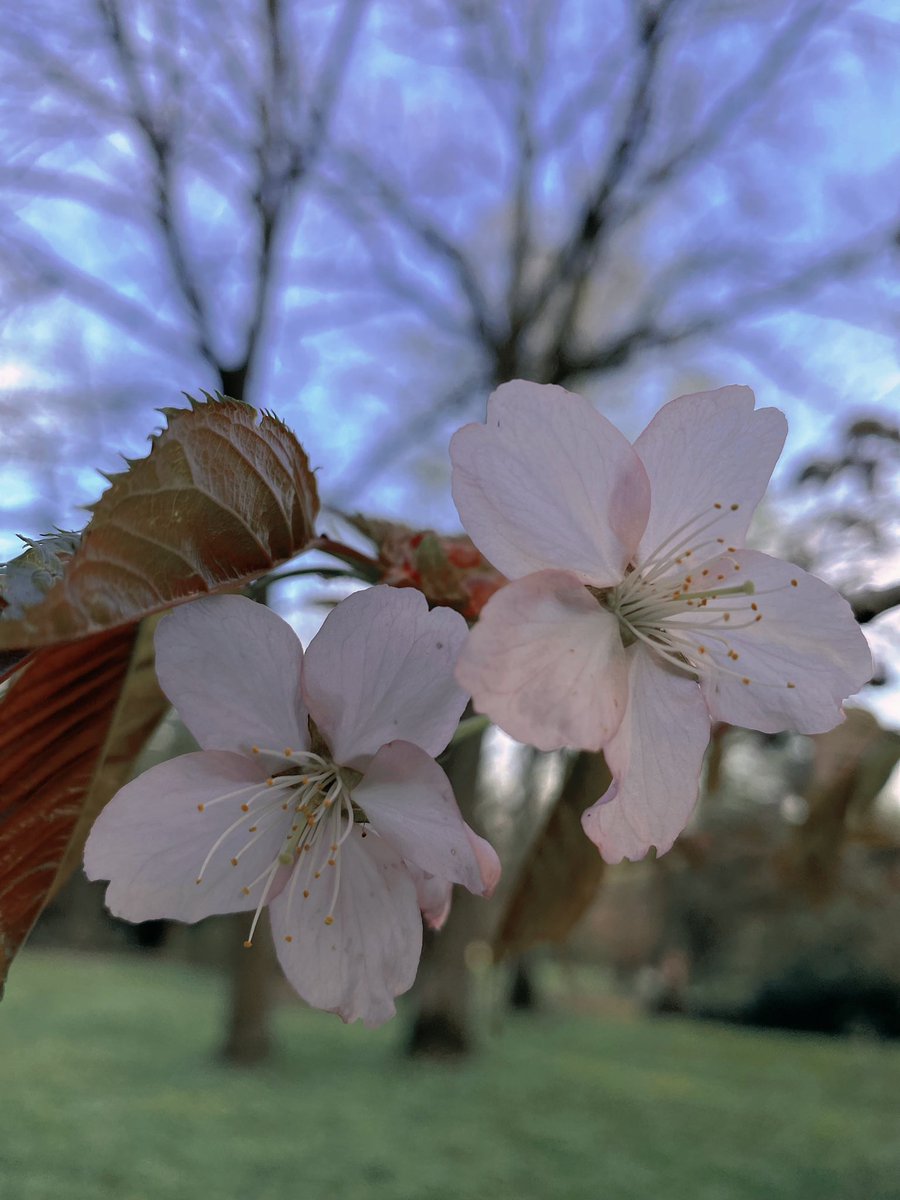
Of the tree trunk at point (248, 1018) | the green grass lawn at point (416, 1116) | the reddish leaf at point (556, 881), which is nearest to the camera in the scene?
the reddish leaf at point (556, 881)

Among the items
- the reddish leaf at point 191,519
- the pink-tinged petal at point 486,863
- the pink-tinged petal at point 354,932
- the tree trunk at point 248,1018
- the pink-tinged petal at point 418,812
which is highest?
the reddish leaf at point 191,519

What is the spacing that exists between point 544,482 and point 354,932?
0.14 m

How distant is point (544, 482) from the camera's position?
0.26 meters

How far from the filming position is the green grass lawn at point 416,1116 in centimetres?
312

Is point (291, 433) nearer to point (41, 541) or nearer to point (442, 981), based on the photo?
point (41, 541)

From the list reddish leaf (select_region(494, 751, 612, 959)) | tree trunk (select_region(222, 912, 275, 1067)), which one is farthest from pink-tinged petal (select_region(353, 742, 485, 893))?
tree trunk (select_region(222, 912, 275, 1067))

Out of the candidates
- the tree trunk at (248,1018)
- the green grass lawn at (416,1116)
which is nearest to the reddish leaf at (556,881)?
the green grass lawn at (416,1116)

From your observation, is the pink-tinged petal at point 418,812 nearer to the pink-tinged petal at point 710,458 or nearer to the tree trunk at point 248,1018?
the pink-tinged petal at point 710,458

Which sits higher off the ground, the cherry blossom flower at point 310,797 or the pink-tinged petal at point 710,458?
the pink-tinged petal at point 710,458

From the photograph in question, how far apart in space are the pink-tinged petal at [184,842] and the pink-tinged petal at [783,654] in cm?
14

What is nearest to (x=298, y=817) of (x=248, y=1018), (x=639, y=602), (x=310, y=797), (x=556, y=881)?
(x=310, y=797)

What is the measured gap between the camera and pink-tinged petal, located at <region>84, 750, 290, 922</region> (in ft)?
0.83

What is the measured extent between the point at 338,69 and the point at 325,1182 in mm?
4195

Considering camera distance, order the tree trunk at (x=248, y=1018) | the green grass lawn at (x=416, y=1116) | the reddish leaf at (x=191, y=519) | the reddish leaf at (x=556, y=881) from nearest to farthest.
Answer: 1. the reddish leaf at (x=191, y=519)
2. the reddish leaf at (x=556, y=881)
3. the green grass lawn at (x=416, y=1116)
4. the tree trunk at (x=248, y=1018)
